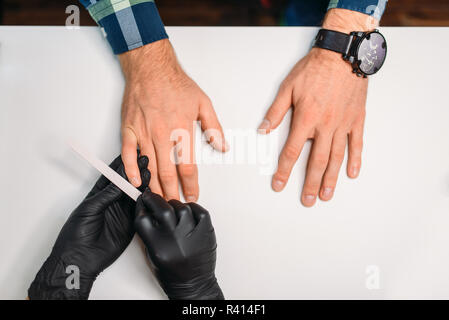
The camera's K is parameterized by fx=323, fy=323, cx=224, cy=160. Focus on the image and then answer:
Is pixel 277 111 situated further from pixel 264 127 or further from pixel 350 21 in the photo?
pixel 350 21

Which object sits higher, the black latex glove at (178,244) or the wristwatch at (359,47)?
the wristwatch at (359,47)

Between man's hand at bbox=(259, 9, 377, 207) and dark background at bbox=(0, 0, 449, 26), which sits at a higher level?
dark background at bbox=(0, 0, 449, 26)

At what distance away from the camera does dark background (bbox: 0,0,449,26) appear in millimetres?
1281

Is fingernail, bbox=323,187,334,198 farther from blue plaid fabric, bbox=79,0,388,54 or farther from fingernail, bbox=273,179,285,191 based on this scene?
blue plaid fabric, bbox=79,0,388,54

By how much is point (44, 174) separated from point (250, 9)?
3.37 feet

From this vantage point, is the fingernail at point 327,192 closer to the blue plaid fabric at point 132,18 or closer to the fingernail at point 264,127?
the fingernail at point 264,127

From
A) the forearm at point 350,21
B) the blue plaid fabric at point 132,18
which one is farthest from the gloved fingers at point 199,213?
the forearm at point 350,21

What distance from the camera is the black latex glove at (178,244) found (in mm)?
532

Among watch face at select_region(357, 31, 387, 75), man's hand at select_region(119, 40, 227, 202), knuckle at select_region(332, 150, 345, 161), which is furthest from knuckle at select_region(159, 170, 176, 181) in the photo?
watch face at select_region(357, 31, 387, 75)

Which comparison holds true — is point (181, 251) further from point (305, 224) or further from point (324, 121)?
point (324, 121)

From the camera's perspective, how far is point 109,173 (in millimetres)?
552

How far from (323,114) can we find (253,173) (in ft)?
0.57

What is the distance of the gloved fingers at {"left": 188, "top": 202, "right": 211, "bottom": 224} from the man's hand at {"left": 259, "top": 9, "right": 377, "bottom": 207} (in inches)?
5.8
